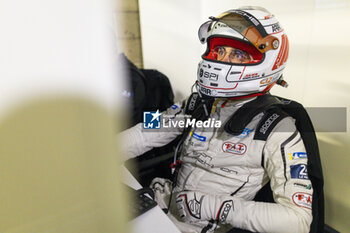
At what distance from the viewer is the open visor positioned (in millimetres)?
869

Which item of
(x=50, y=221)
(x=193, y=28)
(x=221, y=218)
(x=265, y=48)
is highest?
(x=193, y=28)

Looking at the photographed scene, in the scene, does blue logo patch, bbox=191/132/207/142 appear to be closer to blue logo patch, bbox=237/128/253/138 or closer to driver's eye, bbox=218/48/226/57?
blue logo patch, bbox=237/128/253/138

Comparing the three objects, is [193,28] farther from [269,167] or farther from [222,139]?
[269,167]

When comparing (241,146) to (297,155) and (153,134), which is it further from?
(153,134)

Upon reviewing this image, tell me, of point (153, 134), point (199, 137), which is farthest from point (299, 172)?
point (153, 134)

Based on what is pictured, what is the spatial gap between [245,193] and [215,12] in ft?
2.89

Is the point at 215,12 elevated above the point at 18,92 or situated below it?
above

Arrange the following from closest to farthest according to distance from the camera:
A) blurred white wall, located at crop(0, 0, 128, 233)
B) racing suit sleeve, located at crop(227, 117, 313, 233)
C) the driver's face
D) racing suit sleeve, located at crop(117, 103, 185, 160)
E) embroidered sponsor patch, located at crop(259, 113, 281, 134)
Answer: blurred white wall, located at crop(0, 0, 128, 233) → racing suit sleeve, located at crop(227, 117, 313, 233) → embroidered sponsor patch, located at crop(259, 113, 281, 134) → the driver's face → racing suit sleeve, located at crop(117, 103, 185, 160)

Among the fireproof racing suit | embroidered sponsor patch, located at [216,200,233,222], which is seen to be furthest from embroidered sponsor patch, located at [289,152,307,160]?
embroidered sponsor patch, located at [216,200,233,222]

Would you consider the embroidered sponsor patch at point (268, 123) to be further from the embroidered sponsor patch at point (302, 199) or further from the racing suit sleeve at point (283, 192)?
the embroidered sponsor patch at point (302, 199)

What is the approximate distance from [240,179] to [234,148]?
0.11 meters

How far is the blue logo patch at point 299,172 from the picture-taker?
30.3 inches

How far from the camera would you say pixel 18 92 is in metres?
0.16

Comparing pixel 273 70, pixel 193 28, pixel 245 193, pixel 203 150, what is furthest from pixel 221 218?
pixel 193 28
